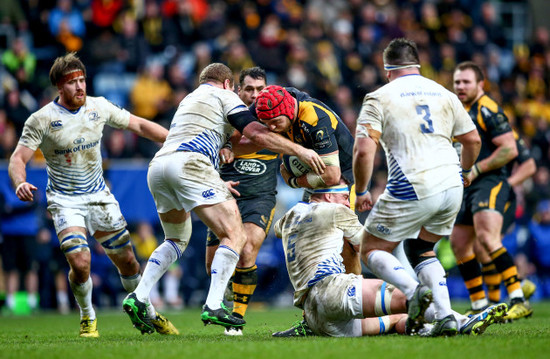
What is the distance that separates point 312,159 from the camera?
7242mm

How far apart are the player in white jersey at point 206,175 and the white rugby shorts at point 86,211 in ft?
3.25

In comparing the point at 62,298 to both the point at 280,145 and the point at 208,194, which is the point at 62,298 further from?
the point at 280,145

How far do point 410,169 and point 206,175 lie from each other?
2.01 metres

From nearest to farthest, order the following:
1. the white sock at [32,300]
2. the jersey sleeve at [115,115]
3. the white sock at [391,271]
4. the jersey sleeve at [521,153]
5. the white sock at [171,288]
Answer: the white sock at [391,271], the jersey sleeve at [115,115], the jersey sleeve at [521,153], the white sock at [32,300], the white sock at [171,288]

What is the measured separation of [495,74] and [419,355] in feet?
58.2

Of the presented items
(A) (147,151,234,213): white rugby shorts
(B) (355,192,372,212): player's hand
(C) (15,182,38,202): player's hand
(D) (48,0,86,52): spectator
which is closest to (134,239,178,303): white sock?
(A) (147,151,234,213): white rugby shorts

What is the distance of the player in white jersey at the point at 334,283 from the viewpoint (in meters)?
6.71

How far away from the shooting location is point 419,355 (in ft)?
18.2

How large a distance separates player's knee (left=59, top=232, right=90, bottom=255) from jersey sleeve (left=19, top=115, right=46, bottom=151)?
1001mm

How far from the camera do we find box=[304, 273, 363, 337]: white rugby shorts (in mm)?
6734

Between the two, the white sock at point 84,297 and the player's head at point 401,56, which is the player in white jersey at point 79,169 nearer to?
the white sock at point 84,297

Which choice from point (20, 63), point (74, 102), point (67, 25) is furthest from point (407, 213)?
point (67, 25)

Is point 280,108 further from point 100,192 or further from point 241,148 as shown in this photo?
point 100,192

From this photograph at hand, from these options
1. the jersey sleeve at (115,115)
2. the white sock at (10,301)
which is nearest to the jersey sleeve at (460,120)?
the jersey sleeve at (115,115)
